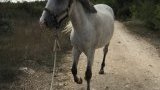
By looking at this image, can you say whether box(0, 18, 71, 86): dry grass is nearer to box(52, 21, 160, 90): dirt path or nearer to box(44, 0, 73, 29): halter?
box(52, 21, 160, 90): dirt path

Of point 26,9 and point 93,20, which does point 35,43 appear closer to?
point 93,20

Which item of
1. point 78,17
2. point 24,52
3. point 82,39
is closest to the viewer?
point 78,17

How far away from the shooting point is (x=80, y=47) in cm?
727

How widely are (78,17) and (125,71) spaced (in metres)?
3.38

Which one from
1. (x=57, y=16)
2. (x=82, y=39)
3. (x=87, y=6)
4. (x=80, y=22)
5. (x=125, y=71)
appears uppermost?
(x=57, y=16)

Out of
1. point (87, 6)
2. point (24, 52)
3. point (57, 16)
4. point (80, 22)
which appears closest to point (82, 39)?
point (80, 22)

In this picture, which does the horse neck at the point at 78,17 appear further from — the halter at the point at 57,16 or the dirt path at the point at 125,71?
the dirt path at the point at 125,71

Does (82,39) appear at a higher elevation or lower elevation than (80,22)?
lower

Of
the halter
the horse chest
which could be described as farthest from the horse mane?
the halter

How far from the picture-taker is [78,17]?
276 inches

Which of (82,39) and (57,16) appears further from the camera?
(82,39)

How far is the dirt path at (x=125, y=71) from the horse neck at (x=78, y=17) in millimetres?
1658

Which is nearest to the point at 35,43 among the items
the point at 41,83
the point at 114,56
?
the point at 114,56

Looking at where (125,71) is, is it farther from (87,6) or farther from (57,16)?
(57,16)
